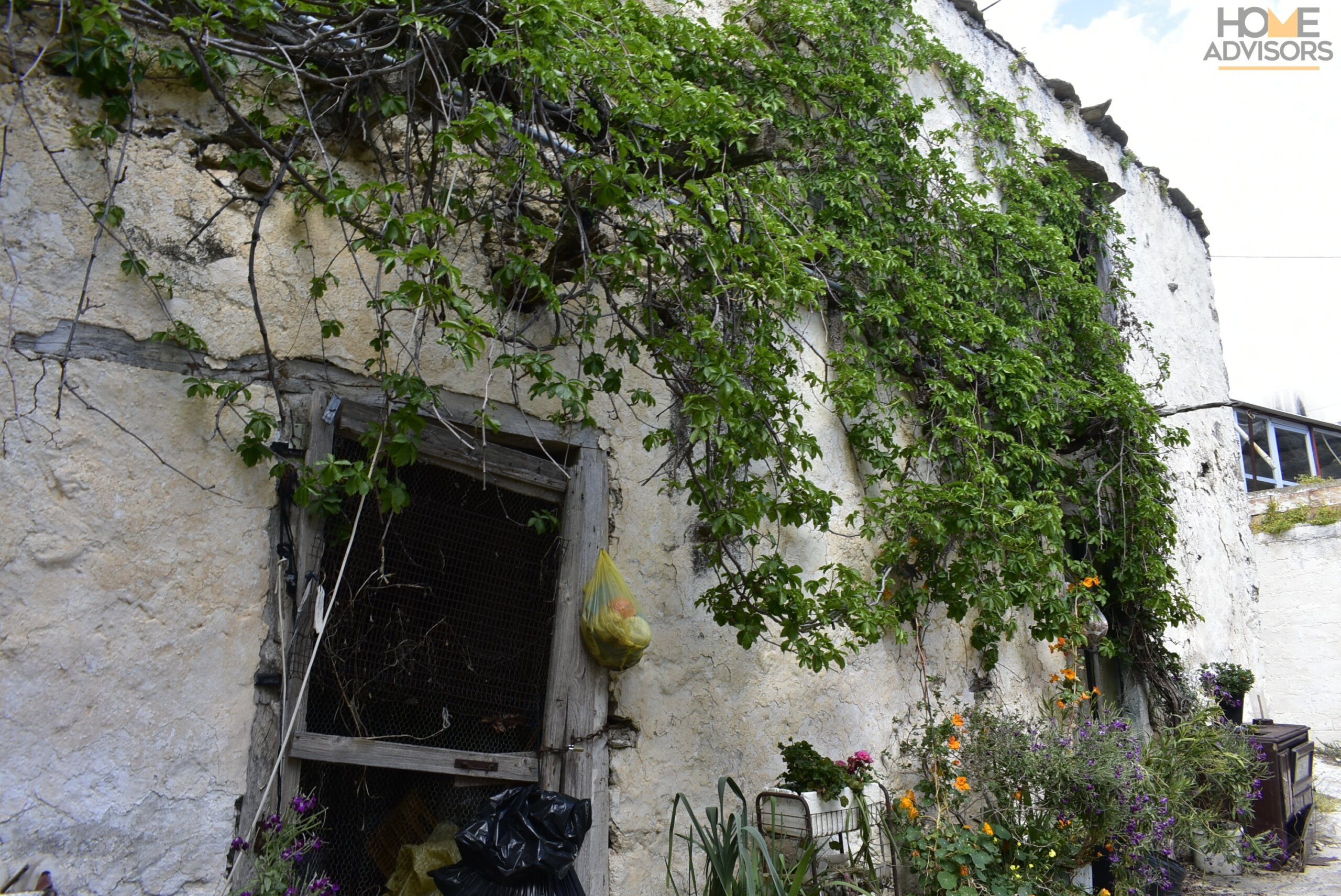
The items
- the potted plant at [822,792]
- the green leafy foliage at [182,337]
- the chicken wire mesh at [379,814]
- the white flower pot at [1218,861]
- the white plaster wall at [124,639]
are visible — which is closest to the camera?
the white plaster wall at [124,639]

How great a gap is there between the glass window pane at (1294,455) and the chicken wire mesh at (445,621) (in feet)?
39.0

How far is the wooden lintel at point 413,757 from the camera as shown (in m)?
2.55

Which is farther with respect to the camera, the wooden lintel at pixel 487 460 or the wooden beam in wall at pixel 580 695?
the wooden beam in wall at pixel 580 695

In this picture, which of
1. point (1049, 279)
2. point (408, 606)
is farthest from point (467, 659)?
point (1049, 279)

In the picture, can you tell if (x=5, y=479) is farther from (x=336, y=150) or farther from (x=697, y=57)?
(x=697, y=57)

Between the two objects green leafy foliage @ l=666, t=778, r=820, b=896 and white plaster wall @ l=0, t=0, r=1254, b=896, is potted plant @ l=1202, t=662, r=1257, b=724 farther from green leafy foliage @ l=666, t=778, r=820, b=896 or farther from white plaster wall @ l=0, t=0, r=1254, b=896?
white plaster wall @ l=0, t=0, r=1254, b=896

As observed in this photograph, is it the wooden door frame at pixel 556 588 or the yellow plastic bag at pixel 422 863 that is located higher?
the wooden door frame at pixel 556 588

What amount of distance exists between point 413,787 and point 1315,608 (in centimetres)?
983

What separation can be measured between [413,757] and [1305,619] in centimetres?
1013

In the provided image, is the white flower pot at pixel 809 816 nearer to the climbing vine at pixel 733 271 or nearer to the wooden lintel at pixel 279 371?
the climbing vine at pixel 733 271

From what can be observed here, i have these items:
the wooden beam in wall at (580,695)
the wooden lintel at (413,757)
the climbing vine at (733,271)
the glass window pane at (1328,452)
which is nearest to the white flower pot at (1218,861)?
the climbing vine at (733,271)

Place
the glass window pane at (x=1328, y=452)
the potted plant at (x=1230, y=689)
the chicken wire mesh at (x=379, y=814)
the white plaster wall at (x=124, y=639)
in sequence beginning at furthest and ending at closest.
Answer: the glass window pane at (x=1328, y=452)
the potted plant at (x=1230, y=689)
the chicken wire mesh at (x=379, y=814)
the white plaster wall at (x=124, y=639)

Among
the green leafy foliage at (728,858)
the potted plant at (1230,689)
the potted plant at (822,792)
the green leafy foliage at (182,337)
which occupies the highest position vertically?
the green leafy foliage at (182,337)

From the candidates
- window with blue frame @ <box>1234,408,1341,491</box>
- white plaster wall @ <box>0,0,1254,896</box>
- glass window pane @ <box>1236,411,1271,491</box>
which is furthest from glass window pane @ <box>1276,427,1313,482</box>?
white plaster wall @ <box>0,0,1254,896</box>
